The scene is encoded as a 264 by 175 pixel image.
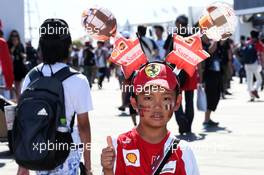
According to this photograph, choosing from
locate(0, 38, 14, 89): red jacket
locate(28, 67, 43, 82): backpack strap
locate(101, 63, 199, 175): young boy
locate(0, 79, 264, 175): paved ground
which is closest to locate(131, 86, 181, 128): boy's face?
locate(101, 63, 199, 175): young boy

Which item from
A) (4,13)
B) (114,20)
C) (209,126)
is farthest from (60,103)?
(4,13)

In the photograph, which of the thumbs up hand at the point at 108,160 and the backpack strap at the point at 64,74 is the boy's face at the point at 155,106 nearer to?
the thumbs up hand at the point at 108,160

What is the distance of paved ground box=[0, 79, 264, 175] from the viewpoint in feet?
26.4

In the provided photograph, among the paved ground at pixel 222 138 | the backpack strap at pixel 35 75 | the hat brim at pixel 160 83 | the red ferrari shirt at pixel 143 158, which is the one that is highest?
the hat brim at pixel 160 83

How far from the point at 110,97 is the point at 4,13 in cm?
735

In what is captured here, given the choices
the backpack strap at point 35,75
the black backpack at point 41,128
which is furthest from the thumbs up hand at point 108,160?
the backpack strap at point 35,75

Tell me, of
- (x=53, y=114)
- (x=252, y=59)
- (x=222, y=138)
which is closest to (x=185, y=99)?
(x=222, y=138)

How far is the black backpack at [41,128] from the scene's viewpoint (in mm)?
4004

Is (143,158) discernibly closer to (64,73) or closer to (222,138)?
(64,73)

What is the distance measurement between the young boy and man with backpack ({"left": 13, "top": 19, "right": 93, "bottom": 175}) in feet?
2.13

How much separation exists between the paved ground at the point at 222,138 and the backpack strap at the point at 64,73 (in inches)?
139

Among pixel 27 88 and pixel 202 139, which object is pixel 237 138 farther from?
pixel 27 88

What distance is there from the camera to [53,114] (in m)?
4.04

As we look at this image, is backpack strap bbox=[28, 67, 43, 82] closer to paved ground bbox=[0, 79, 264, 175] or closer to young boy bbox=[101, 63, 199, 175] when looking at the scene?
young boy bbox=[101, 63, 199, 175]
